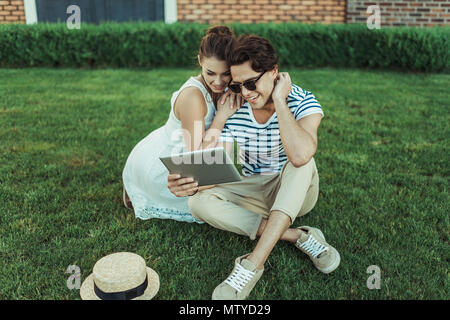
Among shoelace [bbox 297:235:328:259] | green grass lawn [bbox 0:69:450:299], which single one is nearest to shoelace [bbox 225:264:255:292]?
green grass lawn [bbox 0:69:450:299]

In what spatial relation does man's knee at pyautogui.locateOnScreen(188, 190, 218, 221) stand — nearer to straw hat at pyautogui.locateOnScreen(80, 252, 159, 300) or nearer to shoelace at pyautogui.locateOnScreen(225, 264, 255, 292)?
shoelace at pyautogui.locateOnScreen(225, 264, 255, 292)

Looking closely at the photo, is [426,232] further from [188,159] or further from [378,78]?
[378,78]

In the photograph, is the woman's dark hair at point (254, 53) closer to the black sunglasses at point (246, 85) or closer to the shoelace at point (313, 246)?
the black sunglasses at point (246, 85)

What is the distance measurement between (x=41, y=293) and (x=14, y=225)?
85cm

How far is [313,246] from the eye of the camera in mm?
2725

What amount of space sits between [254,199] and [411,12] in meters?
7.23

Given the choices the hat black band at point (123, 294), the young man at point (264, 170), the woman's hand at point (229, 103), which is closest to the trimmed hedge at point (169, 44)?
the woman's hand at point (229, 103)

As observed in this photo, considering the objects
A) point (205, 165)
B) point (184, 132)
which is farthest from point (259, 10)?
point (205, 165)

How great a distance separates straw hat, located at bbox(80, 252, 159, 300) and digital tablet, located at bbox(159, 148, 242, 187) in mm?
589

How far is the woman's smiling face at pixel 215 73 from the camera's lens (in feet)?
9.11

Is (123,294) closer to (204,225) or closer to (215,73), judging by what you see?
(204,225)

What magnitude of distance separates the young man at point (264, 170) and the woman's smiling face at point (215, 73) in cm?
10
